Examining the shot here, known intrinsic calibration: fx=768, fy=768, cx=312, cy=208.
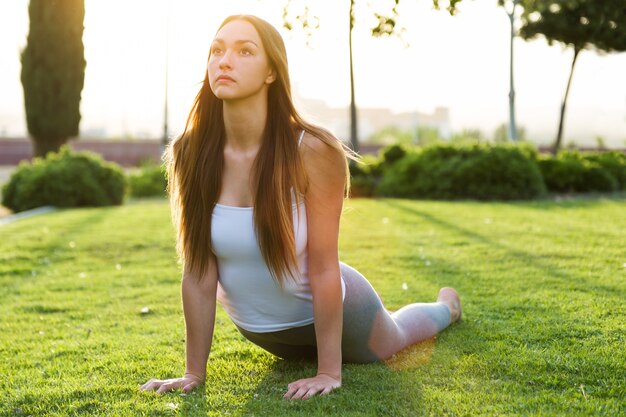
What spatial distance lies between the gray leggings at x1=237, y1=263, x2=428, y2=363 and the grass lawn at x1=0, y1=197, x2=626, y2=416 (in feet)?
0.28

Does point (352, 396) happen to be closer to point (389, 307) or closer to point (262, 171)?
point (262, 171)

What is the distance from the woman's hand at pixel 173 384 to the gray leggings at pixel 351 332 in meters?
0.32

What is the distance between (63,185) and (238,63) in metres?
12.2

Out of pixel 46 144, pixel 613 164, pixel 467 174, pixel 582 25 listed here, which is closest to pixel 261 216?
pixel 467 174

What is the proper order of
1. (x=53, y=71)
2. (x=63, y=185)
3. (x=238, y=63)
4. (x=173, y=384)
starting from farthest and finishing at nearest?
(x=53, y=71) → (x=63, y=185) → (x=173, y=384) → (x=238, y=63)

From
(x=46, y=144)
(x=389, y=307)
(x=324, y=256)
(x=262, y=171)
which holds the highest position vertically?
(x=262, y=171)

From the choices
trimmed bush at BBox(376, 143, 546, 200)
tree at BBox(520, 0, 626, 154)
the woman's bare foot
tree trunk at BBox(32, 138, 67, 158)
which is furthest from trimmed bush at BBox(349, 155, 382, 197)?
the woman's bare foot

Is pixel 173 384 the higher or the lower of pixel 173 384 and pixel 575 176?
the lower

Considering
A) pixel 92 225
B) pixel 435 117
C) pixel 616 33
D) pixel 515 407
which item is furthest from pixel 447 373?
pixel 435 117

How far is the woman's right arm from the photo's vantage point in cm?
329

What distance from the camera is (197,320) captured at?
3303 mm

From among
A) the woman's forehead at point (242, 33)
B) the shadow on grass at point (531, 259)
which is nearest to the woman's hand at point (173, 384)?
the woman's forehead at point (242, 33)

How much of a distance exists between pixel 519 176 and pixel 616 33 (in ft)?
31.3

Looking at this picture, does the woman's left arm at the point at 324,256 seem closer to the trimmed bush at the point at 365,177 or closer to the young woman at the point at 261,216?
the young woman at the point at 261,216
